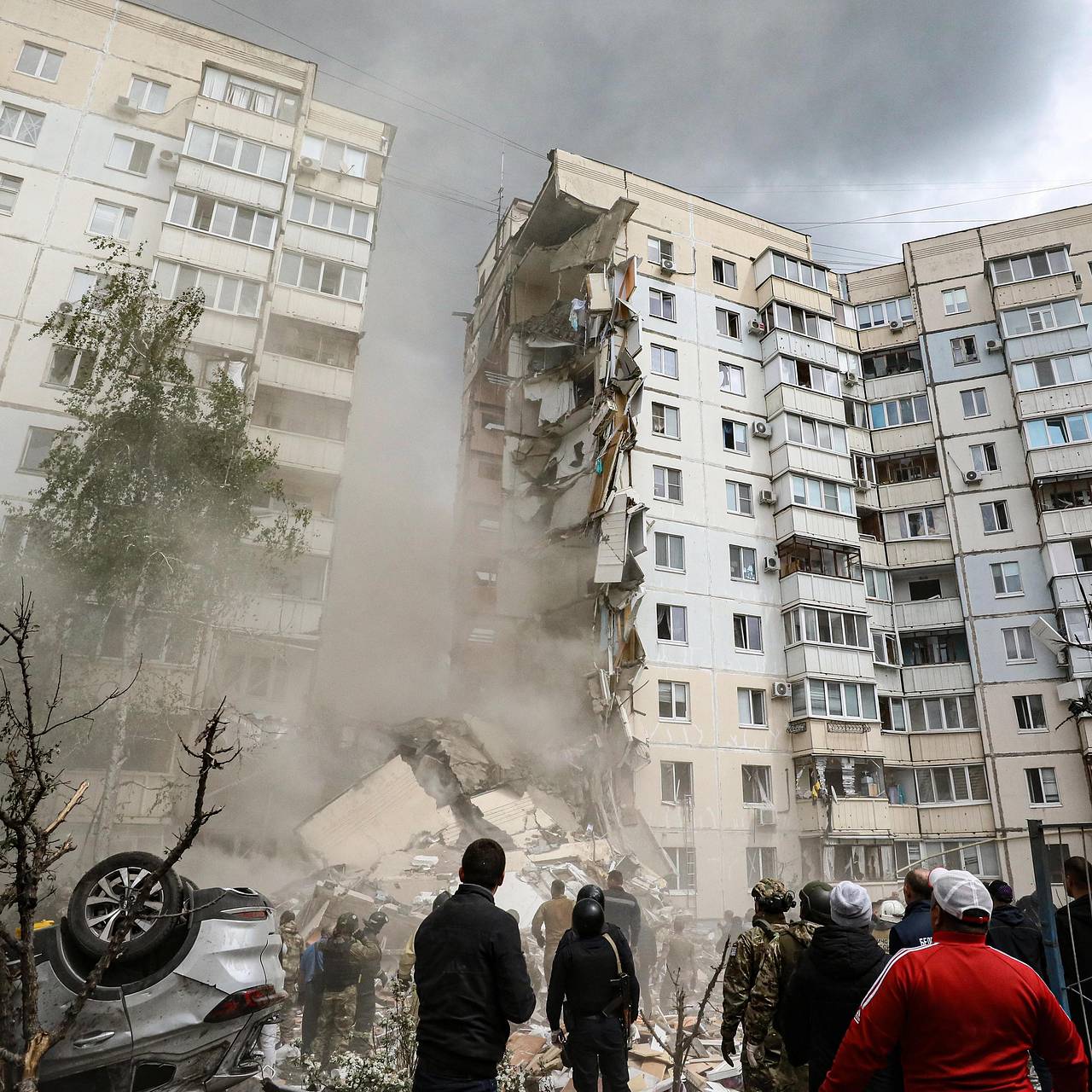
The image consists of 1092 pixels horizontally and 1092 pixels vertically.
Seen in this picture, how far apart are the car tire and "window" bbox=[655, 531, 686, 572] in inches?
906

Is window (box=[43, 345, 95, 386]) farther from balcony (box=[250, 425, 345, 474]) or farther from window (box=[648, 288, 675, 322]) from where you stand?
window (box=[648, 288, 675, 322])

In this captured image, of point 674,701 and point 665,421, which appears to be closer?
point 674,701

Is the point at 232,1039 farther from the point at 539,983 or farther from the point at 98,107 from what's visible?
the point at 98,107

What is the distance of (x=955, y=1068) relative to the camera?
257 centimetres

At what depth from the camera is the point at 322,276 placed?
27422 mm

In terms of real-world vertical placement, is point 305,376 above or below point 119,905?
above

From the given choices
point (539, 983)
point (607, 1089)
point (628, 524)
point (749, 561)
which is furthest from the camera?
point (749, 561)

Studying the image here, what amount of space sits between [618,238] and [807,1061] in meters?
31.5

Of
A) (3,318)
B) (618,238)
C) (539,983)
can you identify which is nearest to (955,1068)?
(539,983)

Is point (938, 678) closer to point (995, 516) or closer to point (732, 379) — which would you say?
point (995, 516)

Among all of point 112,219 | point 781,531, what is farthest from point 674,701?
point 112,219

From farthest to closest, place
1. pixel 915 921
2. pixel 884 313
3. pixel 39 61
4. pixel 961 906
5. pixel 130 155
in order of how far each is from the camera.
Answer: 1. pixel 884 313
2. pixel 130 155
3. pixel 39 61
4. pixel 915 921
5. pixel 961 906

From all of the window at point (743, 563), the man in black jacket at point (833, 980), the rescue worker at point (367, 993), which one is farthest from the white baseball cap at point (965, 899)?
the window at point (743, 563)

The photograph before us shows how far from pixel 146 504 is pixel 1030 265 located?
1397 inches
